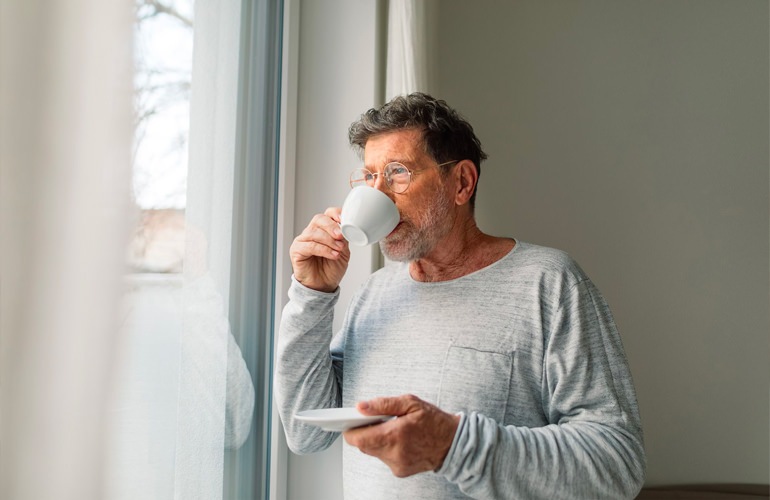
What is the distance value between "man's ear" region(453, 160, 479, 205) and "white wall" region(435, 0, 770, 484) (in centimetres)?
93

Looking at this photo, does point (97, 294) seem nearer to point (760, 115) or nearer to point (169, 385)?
point (169, 385)

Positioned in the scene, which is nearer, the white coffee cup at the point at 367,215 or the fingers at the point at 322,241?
the white coffee cup at the point at 367,215

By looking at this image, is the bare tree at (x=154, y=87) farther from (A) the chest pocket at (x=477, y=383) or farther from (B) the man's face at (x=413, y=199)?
(A) the chest pocket at (x=477, y=383)

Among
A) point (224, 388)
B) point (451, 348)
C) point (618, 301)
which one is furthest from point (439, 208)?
point (618, 301)

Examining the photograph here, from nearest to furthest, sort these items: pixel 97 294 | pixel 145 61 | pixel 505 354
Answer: pixel 97 294, pixel 145 61, pixel 505 354

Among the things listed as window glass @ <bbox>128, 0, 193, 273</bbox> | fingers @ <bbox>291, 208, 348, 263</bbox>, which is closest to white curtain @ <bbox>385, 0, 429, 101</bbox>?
fingers @ <bbox>291, 208, 348, 263</bbox>

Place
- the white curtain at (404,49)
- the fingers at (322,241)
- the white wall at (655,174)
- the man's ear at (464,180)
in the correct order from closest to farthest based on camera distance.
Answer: the fingers at (322,241) < the man's ear at (464,180) < the white curtain at (404,49) < the white wall at (655,174)

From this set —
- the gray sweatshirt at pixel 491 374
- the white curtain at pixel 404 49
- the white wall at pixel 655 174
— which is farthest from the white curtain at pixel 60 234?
Answer: the white wall at pixel 655 174

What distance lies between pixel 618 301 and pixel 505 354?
1314 mm

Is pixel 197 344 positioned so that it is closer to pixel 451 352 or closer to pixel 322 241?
pixel 322 241

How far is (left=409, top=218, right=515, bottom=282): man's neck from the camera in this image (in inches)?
47.2

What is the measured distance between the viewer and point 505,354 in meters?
1.05

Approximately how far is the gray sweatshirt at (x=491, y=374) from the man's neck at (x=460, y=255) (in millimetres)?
30

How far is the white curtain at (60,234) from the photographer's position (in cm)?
57
